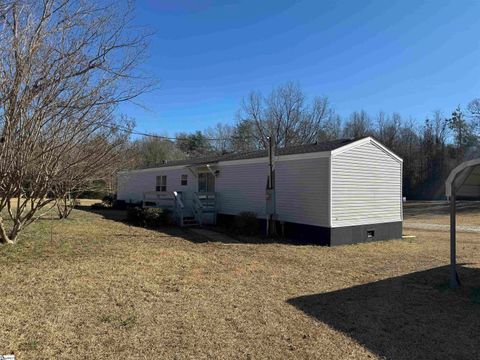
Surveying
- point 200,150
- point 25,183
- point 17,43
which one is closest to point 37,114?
point 17,43

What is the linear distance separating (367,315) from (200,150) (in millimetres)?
43061

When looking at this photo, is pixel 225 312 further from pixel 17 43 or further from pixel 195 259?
pixel 17 43

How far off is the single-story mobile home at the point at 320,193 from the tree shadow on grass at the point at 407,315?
15.4ft

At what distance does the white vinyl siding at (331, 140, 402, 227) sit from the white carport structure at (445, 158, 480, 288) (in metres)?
4.22

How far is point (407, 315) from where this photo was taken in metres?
5.13

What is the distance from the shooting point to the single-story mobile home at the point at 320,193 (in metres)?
11.7

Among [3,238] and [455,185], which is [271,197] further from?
[3,238]

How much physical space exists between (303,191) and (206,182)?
6762 millimetres

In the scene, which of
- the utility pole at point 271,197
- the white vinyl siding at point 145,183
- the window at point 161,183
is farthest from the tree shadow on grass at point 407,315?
the window at point 161,183

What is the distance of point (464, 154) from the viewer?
154 feet

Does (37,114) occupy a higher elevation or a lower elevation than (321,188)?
higher

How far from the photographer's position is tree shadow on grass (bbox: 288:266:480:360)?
160 inches

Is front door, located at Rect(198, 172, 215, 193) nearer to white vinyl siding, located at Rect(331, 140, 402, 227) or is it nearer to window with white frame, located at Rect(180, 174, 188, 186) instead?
window with white frame, located at Rect(180, 174, 188, 186)

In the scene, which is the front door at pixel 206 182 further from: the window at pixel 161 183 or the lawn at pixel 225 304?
the lawn at pixel 225 304
